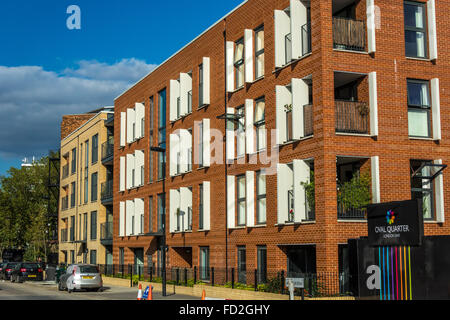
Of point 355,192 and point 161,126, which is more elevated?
point 161,126

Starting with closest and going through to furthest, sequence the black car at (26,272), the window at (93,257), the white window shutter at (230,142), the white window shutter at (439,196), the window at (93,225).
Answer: the white window shutter at (439,196) < the white window shutter at (230,142) < the black car at (26,272) < the window at (93,257) < the window at (93,225)

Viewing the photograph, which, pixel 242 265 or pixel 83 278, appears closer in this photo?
pixel 242 265

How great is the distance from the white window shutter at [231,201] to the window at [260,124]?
10.2 feet

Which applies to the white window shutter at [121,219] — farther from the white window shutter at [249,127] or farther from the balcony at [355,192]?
the balcony at [355,192]

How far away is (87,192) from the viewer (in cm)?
5838

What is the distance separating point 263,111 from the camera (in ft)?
95.9

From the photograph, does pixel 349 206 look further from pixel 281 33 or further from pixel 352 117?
pixel 281 33

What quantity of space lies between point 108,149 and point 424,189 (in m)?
32.5

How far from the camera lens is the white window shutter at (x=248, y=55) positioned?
30047mm

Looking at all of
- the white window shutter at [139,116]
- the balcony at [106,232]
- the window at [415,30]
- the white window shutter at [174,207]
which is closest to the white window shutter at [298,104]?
the window at [415,30]

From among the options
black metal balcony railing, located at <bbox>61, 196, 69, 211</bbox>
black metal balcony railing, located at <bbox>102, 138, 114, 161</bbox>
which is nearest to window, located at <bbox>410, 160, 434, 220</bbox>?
black metal balcony railing, located at <bbox>102, 138, 114, 161</bbox>

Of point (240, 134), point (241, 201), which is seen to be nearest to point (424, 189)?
point (241, 201)

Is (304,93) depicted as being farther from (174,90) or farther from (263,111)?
(174,90)
